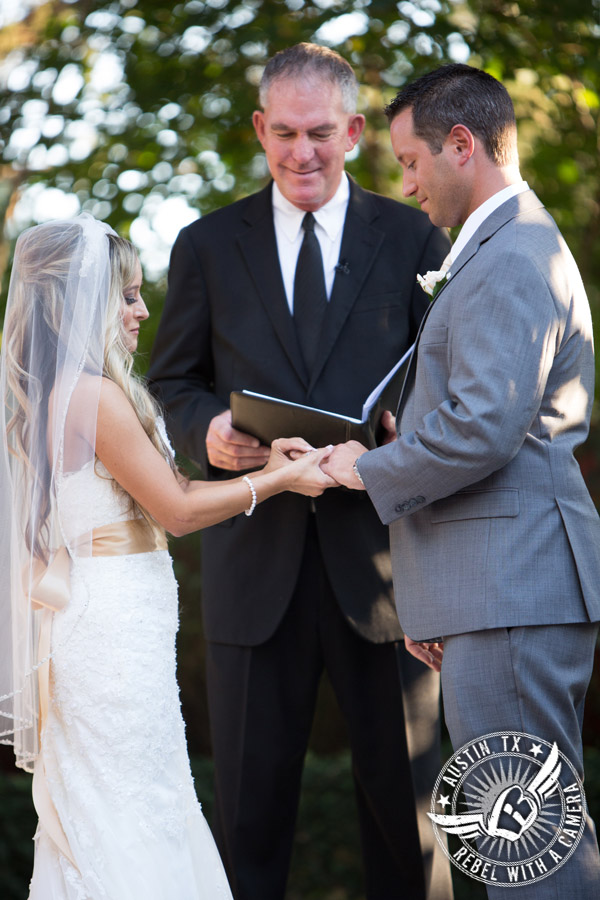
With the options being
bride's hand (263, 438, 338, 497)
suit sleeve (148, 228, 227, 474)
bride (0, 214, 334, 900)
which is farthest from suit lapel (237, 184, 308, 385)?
bride (0, 214, 334, 900)

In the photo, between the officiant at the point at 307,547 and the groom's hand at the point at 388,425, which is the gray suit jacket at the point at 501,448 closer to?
the groom's hand at the point at 388,425

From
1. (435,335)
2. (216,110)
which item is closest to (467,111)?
(435,335)

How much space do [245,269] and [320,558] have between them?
97 cm

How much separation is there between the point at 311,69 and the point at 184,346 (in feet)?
3.19

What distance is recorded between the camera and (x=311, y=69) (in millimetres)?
3193

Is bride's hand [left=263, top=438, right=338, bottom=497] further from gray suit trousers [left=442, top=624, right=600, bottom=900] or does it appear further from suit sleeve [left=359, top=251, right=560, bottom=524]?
gray suit trousers [left=442, top=624, right=600, bottom=900]

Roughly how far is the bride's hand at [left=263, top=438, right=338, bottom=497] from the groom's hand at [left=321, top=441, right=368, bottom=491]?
3 cm

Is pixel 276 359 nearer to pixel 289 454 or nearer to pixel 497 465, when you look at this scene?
pixel 289 454

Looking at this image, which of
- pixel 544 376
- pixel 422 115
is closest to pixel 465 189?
pixel 422 115

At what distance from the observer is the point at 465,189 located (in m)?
2.52

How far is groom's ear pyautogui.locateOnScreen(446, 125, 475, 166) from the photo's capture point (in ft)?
8.11

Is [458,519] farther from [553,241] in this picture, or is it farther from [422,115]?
[422,115]

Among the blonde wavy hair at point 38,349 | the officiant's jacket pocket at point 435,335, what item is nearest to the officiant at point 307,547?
the blonde wavy hair at point 38,349

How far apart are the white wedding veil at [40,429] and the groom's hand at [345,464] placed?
648 mm
